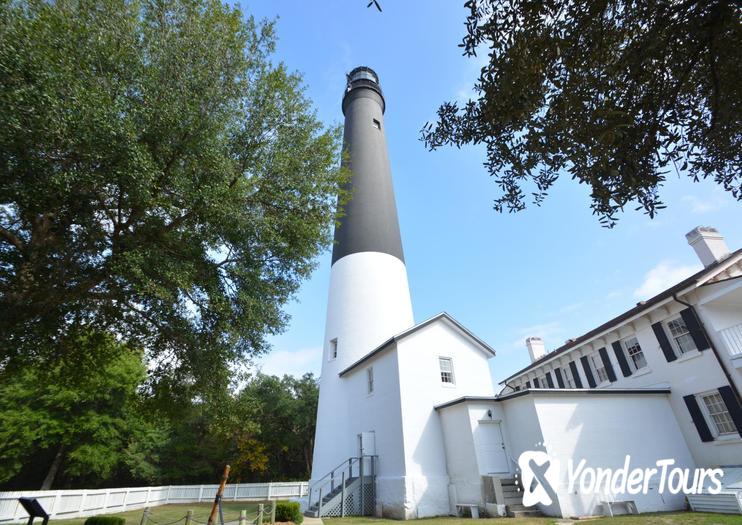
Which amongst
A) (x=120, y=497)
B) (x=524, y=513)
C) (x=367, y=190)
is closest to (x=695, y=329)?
(x=524, y=513)

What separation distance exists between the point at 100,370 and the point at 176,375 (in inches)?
106

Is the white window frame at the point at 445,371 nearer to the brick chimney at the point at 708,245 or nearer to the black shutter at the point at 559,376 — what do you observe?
the black shutter at the point at 559,376

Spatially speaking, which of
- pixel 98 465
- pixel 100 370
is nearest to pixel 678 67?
pixel 100 370

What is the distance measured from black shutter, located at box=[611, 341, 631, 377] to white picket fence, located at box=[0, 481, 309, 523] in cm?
1778

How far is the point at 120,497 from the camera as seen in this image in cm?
2023

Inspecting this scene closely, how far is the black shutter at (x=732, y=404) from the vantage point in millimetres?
11367

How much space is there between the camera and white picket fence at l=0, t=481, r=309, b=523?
15797 mm

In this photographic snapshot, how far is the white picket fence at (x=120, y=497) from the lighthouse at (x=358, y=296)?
7.84 metres

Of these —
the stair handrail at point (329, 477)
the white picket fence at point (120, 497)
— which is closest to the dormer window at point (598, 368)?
the stair handrail at point (329, 477)

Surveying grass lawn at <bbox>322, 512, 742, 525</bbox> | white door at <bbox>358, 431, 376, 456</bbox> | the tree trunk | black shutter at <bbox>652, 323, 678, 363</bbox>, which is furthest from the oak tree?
the tree trunk

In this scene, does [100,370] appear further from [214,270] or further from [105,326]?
[214,270]

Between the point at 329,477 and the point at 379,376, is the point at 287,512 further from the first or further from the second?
the point at 379,376

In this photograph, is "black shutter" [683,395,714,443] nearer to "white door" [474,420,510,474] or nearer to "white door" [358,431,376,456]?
"white door" [474,420,510,474]

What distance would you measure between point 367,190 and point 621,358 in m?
14.2
